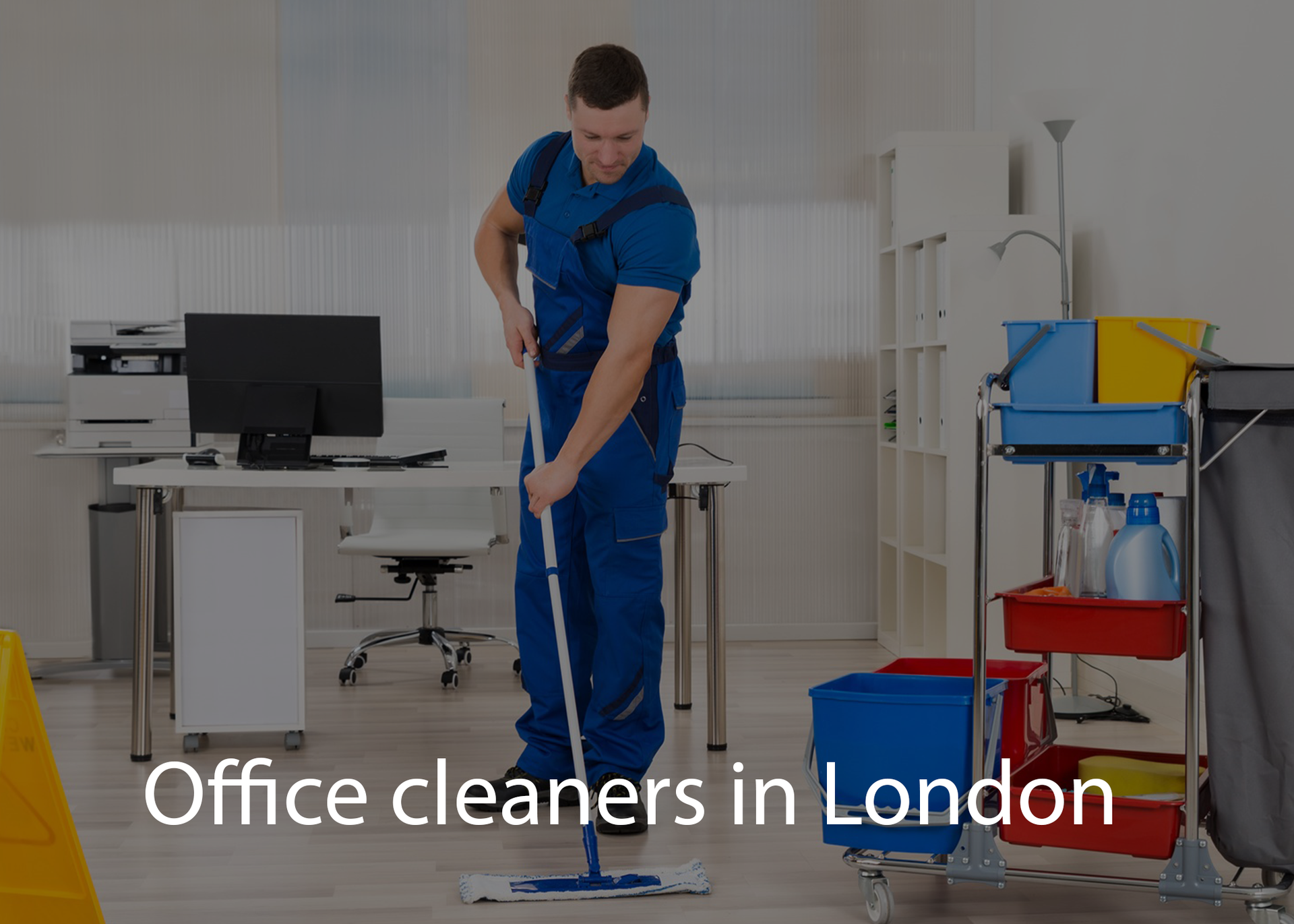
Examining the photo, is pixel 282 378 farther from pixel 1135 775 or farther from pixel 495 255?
pixel 1135 775

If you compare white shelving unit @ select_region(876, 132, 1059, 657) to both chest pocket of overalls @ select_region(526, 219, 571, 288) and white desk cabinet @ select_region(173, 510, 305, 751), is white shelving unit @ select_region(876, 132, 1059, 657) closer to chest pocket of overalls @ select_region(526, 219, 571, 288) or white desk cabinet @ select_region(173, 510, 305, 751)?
chest pocket of overalls @ select_region(526, 219, 571, 288)

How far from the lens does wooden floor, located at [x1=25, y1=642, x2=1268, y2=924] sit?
7.25 feet

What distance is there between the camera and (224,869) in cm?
240

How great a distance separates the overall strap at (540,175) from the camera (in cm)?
256

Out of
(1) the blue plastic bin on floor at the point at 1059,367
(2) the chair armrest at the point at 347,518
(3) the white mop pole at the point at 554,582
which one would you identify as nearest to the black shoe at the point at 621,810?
(3) the white mop pole at the point at 554,582

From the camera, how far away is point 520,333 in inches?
102

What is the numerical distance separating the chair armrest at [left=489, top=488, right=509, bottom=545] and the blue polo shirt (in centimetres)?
166

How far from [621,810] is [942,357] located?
2189mm

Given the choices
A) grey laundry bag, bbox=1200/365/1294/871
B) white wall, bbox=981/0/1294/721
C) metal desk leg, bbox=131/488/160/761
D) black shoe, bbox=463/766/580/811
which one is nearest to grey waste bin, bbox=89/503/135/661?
metal desk leg, bbox=131/488/160/761

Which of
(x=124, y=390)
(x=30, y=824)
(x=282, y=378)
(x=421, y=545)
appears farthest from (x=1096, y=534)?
(x=124, y=390)

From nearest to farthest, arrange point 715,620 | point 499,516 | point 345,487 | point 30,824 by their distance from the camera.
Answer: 1. point 30,824
2. point 345,487
3. point 715,620
4. point 499,516

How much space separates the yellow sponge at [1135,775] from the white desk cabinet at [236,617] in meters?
1.83

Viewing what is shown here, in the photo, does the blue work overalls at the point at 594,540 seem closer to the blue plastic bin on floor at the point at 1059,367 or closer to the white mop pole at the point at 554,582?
the white mop pole at the point at 554,582

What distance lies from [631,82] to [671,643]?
2.80 metres
